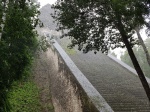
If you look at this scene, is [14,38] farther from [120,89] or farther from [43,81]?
[43,81]

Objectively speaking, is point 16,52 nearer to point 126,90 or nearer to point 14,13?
point 14,13

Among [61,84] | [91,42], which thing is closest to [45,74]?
[61,84]

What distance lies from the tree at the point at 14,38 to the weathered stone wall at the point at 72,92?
7.79 feet

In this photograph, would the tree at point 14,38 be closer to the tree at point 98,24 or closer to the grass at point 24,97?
the tree at point 98,24

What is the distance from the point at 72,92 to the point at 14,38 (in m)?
4.40

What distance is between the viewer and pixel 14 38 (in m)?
8.05

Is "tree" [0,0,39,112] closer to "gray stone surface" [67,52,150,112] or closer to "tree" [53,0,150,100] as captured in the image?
"tree" [53,0,150,100]

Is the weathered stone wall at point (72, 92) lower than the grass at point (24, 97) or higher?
higher

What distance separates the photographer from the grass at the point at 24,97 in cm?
1257

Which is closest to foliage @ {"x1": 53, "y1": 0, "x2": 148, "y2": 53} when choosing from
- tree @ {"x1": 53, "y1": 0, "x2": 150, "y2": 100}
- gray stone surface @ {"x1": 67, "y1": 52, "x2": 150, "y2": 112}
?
tree @ {"x1": 53, "y1": 0, "x2": 150, "y2": 100}

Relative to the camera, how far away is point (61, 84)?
13.9 metres

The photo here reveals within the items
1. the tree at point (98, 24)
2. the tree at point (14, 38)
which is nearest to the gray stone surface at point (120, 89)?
the tree at point (98, 24)

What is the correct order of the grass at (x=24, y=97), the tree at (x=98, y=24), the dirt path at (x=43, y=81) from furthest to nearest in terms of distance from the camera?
the dirt path at (x=43, y=81), the grass at (x=24, y=97), the tree at (x=98, y=24)

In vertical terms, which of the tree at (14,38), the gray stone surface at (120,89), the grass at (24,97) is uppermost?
the tree at (14,38)
